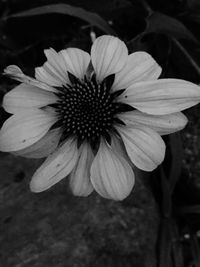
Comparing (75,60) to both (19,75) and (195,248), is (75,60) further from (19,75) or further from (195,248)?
(195,248)

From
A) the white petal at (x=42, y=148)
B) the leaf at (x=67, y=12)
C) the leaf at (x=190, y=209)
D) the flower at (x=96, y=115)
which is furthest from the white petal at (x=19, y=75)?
the leaf at (x=190, y=209)

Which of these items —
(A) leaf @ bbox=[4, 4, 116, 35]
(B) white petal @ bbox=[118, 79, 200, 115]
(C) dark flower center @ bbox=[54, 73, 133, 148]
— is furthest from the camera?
(A) leaf @ bbox=[4, 4, 116, 35]

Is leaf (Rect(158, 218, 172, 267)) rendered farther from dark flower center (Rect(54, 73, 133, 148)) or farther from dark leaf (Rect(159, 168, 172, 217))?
dark flower center (Rect(54, 73, 133, 148))

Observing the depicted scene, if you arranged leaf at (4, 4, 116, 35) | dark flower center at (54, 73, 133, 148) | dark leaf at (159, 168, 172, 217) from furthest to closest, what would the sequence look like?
dark leaf at (159, 168, 172, 217)
leaf at (4, 4, 116, 35)
dark flower center at (54, 73, 133, 148)

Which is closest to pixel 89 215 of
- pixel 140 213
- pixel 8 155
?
pixel 140 213

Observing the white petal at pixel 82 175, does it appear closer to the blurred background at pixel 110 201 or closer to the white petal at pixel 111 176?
the white petal at pixel 111 176

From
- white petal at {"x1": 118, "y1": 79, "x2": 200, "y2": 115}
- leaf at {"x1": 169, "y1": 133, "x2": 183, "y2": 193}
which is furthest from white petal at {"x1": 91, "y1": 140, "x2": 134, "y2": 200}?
leaf at {"x1": 169, "y1": 133, "x2": 183, "y2": 193}

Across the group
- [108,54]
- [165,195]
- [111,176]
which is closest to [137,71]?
[108,54]

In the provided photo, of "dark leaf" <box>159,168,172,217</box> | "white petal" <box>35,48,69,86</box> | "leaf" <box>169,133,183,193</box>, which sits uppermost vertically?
"white petal" <box>35,48,69,86</box>
